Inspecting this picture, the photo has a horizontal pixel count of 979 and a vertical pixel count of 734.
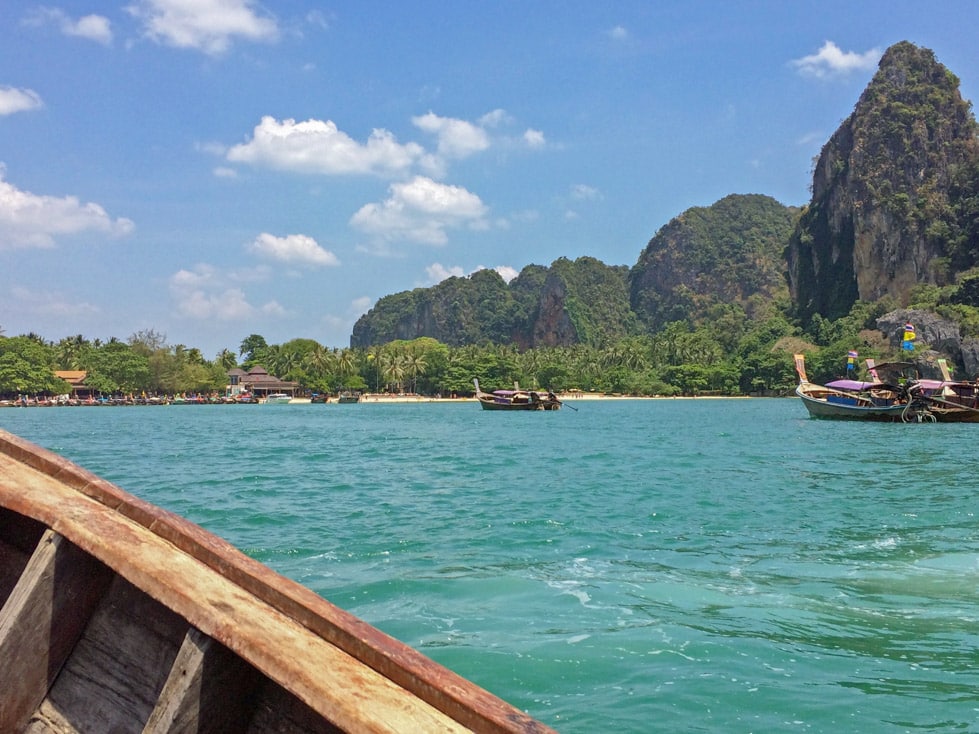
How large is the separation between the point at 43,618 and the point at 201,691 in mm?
786

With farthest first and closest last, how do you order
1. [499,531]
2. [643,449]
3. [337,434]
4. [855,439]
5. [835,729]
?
1. [337,434]
2. [855,439]
3. [643,449]
4. [499,531]
5. [835,729]

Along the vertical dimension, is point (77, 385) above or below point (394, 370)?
below

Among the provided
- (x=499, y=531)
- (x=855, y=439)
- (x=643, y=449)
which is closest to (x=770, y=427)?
(x=855, y=439)

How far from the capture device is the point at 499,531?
40.6ft

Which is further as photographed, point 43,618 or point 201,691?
point 43,618

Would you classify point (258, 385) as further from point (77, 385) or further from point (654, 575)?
point (654, 575)

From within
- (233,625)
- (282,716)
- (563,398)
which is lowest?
(563,398)

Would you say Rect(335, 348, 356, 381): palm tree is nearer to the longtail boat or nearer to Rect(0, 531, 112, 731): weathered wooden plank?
the longtail boat

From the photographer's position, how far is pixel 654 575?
30.2 feet

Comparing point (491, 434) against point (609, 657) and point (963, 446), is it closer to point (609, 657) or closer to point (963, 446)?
point (963, 446)

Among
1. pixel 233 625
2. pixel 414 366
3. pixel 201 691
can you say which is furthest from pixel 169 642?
pixel 414 366

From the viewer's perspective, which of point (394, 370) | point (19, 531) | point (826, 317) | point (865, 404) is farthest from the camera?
point (826, 317)

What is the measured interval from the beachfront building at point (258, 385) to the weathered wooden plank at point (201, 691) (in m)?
124

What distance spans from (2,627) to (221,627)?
3.02 feet
